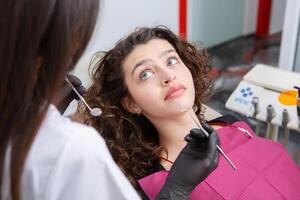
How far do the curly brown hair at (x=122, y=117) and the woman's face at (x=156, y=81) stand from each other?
0.04 m

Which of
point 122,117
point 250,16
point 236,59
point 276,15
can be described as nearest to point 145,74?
point 122,117

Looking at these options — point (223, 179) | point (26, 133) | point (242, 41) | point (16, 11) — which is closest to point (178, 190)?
point (223, 179)

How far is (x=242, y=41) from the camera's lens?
3.95 meters

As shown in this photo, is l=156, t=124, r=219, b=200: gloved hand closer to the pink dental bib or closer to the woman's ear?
the pink dental bib

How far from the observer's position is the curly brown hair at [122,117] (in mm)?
1384

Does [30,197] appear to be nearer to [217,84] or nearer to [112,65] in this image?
[112,65]

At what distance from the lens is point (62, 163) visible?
2.22 ft

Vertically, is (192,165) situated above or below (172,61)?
below

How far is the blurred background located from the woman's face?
2.91 ft

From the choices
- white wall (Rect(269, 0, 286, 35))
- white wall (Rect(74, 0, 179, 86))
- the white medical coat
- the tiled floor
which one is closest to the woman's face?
the white medical coat

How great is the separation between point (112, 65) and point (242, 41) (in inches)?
110

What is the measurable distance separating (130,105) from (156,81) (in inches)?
5.9

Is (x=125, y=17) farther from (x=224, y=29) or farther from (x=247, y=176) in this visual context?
(x=224, y=29)

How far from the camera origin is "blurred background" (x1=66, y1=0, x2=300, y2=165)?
2.27m
